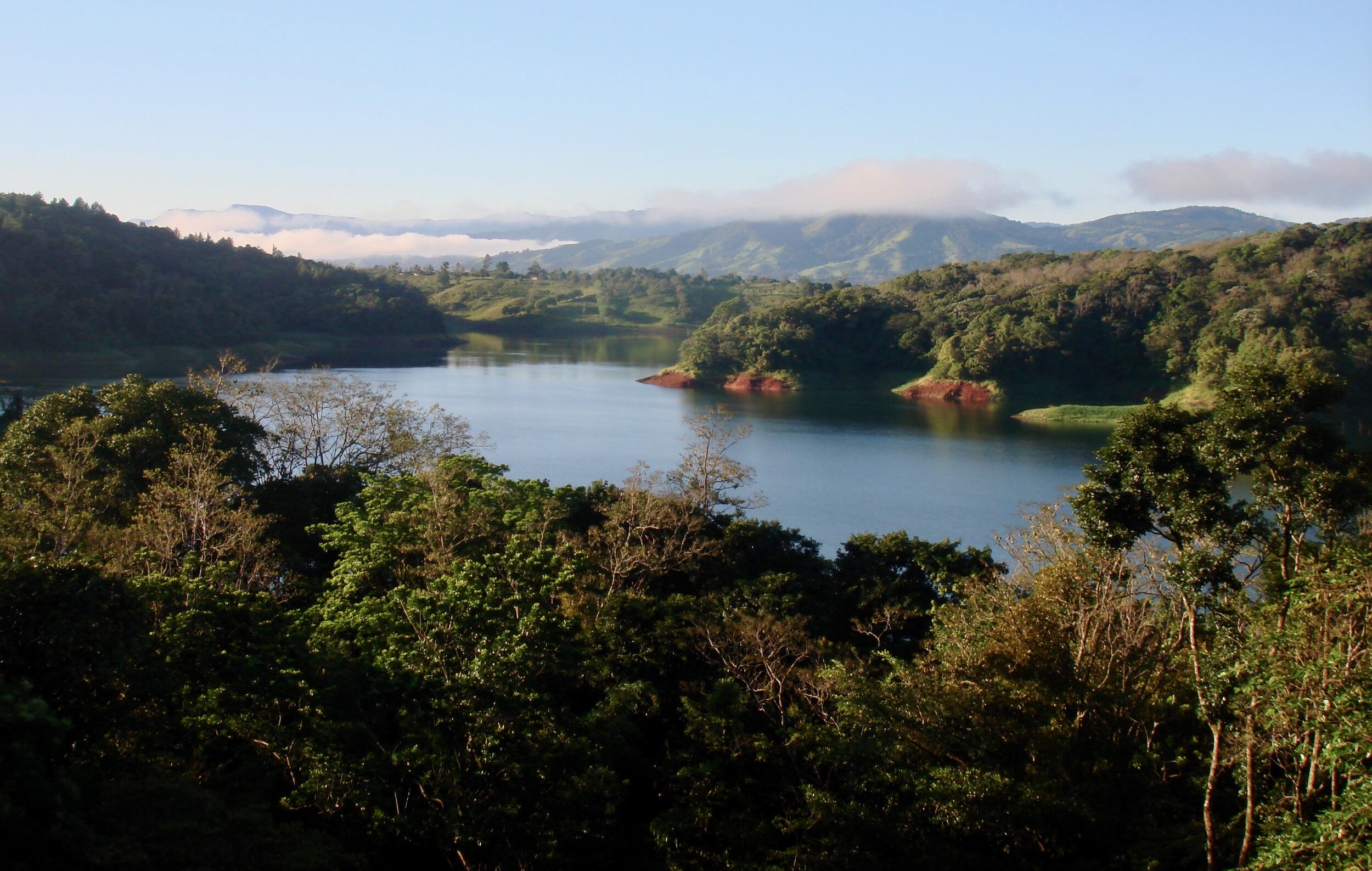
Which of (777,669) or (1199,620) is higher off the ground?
(1199,620)

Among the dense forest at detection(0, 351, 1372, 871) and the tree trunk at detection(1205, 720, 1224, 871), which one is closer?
the dense forest at detection(0, 351, 1372, 871)

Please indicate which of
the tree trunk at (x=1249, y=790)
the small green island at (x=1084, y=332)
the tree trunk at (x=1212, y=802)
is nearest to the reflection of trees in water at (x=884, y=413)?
the small green island at (x=1084, y=332)

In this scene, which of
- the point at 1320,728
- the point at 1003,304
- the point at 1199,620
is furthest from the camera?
the point at 1003,304

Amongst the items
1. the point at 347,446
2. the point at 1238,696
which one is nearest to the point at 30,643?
the point at 1238,696

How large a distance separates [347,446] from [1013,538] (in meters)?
18.9

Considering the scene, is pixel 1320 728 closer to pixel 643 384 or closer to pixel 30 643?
pixel 30 643

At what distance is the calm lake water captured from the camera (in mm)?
31344

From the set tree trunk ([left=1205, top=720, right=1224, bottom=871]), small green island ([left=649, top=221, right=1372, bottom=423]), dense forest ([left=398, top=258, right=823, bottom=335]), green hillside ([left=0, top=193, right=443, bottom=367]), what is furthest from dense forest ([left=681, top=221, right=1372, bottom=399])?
tree trunk ([left=1205, top=720, right=1224, bottom=871])

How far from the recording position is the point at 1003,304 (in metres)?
74.9

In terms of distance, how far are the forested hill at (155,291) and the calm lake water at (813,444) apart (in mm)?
14335

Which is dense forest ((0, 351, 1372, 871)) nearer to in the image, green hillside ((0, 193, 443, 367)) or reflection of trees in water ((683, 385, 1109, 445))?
reflection of trees in water ((683, 385, 1109, 445))

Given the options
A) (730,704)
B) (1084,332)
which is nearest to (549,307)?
(1084,332)

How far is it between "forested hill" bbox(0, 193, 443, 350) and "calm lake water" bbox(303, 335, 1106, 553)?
47.0ft

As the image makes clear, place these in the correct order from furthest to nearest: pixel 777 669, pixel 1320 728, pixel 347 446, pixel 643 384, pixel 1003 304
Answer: pixel 1003 304, pixel 643 384, pixel 347 446, pixel 777 669, pixel 1320 728
